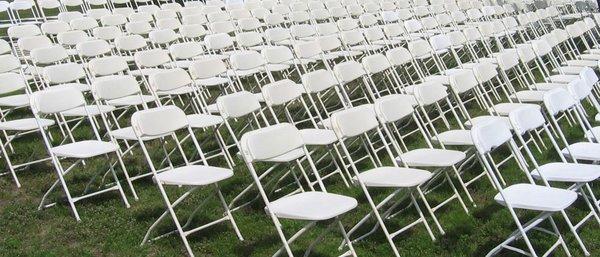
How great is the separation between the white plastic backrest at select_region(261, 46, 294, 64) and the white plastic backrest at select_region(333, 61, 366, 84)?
3.83 feet

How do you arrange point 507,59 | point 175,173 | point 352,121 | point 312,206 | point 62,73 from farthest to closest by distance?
point 507,59 → point 62,73 → point 352,121 → point 175,173 → point 312,206

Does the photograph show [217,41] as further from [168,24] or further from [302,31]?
[168,24]

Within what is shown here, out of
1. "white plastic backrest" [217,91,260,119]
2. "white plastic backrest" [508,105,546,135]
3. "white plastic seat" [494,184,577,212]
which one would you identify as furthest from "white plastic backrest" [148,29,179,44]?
"white plastic seat" [494,184,577,212]

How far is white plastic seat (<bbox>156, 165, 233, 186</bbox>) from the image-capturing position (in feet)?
15.8

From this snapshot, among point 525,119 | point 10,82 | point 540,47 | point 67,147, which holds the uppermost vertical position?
point 10,82

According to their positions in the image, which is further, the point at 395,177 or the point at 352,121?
the point at 352,121

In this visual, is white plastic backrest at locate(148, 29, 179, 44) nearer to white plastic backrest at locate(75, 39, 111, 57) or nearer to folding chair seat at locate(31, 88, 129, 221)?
white plastic backrest at locate(75, 39, 111, 57)

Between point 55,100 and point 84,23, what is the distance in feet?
14.1

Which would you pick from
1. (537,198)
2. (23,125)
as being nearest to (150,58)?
(23,125)

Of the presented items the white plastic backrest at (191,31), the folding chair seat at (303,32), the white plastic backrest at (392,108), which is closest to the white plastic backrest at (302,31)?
the folding chair seat at (303,32)

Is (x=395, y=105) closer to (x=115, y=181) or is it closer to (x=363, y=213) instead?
(x=363, y=213)

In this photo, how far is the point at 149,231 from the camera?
198 inches

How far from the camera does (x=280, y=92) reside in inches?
243

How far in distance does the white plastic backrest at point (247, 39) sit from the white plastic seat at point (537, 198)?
5180 millimetres
